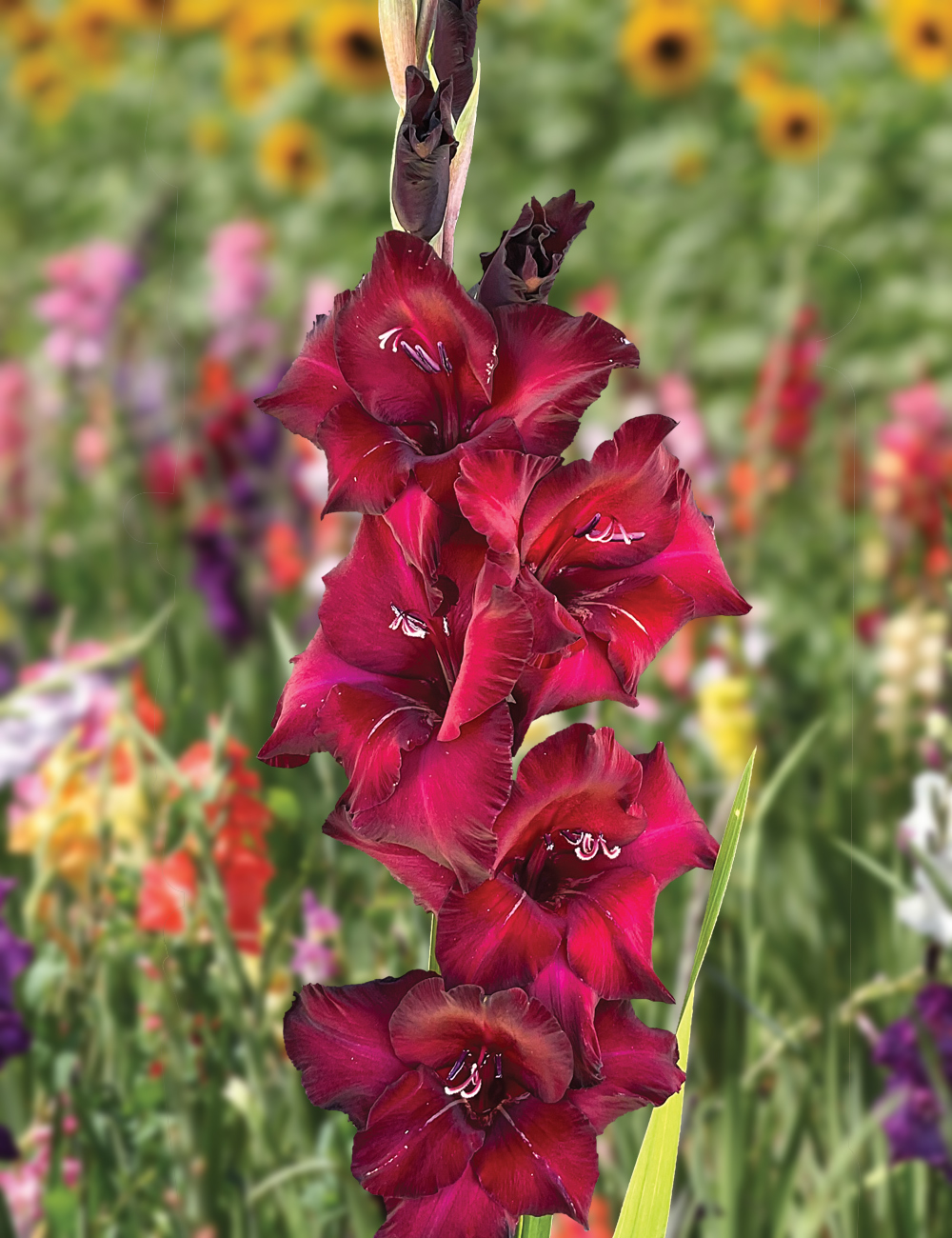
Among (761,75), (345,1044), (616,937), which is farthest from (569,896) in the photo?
(761,75)

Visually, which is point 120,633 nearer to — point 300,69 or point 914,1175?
point 914,1175

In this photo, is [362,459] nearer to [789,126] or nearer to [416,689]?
[416,689]

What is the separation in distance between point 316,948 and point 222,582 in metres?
1.06

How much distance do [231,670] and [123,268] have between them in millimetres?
787

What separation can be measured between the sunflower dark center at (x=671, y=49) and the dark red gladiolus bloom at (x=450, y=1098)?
132 inches

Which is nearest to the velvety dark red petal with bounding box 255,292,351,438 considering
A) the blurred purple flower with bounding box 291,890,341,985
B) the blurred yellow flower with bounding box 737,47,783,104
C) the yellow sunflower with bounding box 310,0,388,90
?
the blurred purple flower with bounding box 291,890,341,985

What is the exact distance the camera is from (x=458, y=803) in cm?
68

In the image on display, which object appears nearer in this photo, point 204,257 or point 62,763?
point 62,763

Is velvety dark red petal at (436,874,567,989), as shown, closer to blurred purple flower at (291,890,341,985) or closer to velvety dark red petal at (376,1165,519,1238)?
velvety dark red petal at (376,1165,519,1238)

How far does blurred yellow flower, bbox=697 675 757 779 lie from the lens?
6.35ft

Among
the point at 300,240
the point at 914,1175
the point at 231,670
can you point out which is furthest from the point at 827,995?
the point at 300,240

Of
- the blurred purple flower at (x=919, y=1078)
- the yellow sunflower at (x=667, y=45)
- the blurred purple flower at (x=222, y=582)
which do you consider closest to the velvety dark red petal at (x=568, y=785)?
the blurred purple flower at (x=919, y=1078)

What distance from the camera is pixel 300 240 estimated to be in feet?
11.7

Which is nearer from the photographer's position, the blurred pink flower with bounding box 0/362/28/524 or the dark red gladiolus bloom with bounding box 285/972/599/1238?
the dark red gladiolus bloom with bounding box 285/972/599/1238
